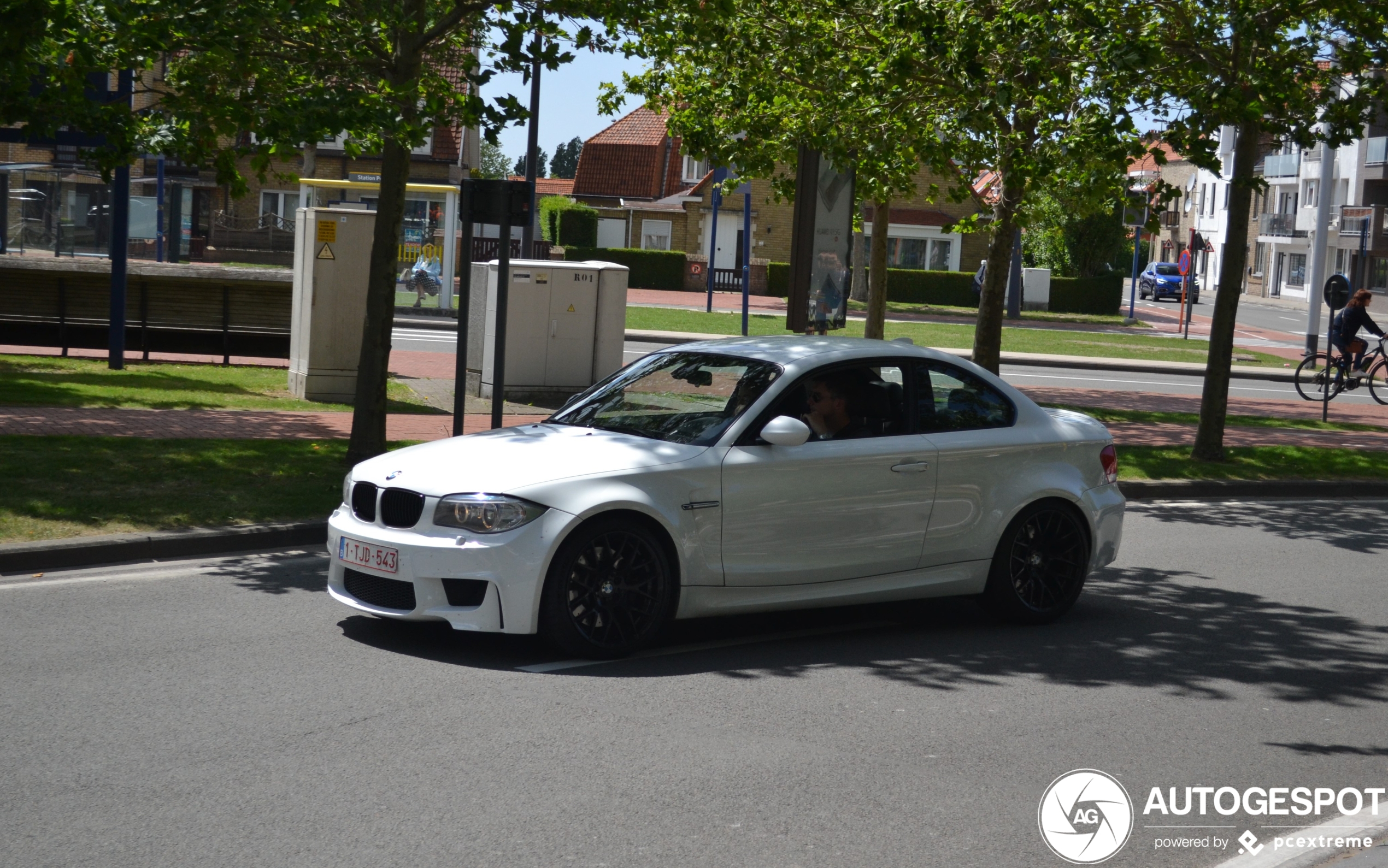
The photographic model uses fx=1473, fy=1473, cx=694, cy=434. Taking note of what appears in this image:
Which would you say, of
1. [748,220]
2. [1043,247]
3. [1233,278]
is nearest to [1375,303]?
[1043,247]

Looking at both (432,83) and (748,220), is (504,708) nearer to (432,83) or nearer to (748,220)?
(432,83)

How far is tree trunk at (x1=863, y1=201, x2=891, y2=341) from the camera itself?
23.4m

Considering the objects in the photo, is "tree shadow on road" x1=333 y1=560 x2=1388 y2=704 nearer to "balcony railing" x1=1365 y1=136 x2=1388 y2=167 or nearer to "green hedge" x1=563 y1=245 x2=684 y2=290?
"green hedge" x1=563 y1=245 x2=684 y2=290

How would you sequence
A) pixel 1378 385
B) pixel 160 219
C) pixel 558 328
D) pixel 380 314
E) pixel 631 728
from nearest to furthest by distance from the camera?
pixel 631 728, pixel 380 314, pixel 558 328, pixel 1378 385, pixel 160 219

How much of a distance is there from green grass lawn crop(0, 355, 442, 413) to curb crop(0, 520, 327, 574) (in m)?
5.55

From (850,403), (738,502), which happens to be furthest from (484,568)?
(850,403)

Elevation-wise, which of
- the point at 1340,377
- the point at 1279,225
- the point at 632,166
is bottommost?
the point at 1340,377

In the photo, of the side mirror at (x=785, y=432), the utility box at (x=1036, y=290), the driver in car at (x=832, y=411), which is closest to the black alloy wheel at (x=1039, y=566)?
the driver in car at (x=832, y=411)

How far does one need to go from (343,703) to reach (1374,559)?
312 inches

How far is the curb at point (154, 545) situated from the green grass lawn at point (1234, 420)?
486 inches

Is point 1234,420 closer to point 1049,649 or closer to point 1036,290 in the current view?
point 1049,649

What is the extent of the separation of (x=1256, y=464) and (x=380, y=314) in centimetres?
887

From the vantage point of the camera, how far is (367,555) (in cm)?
673

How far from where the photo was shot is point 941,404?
25.6 ft
